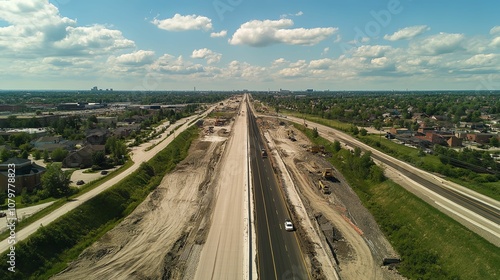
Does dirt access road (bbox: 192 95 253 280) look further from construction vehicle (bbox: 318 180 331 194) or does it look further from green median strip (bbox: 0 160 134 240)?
green median strip (bbox: 0 160 134 240)

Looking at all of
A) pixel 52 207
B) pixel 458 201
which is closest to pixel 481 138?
pixel 458 201

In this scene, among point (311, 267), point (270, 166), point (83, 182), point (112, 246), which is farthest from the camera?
point (270, 166)

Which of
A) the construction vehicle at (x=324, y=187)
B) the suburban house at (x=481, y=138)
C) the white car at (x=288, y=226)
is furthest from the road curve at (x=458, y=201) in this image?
the suburban house at (x=481, y=138)

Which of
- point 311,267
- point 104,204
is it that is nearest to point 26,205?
point 104,204

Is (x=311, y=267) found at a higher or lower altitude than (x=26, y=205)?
lower

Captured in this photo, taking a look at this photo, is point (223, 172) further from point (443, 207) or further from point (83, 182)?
point (443, 207)
